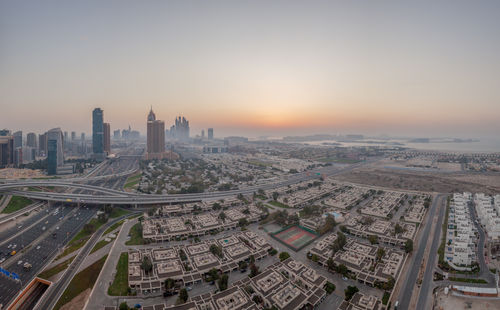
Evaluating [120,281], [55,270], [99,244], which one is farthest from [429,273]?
[55,270]

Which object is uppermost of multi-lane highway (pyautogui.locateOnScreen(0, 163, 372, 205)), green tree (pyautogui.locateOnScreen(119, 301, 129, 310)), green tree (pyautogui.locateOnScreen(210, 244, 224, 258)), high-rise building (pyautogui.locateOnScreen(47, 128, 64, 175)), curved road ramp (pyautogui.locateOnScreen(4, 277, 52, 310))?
high-rise building (pyautogui.locateOnScreen(47, 128, 64, 175))

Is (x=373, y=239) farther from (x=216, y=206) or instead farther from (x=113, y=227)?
(x=113, y=227)

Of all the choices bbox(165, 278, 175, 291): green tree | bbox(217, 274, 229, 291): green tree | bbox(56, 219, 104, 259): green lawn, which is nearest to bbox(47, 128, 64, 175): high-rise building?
bbox(56, 219, 104, 259): green lawn

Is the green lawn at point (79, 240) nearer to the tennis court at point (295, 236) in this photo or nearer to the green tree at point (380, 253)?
the tennis court at point (295, 236)

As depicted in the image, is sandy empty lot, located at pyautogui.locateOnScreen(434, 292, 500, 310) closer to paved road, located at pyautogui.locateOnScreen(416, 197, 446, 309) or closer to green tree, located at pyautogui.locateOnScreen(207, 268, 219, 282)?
paved road, located at pyautogui.locateOnScreen(416, 197, 446, 309)

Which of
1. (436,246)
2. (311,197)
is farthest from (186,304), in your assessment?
(311,197)

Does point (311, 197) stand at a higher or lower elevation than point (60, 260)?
higher

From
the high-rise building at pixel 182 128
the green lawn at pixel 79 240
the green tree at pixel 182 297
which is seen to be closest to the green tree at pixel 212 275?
the green tree at pixel 182 297

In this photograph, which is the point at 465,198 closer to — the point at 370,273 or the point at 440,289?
the point at 440,289
